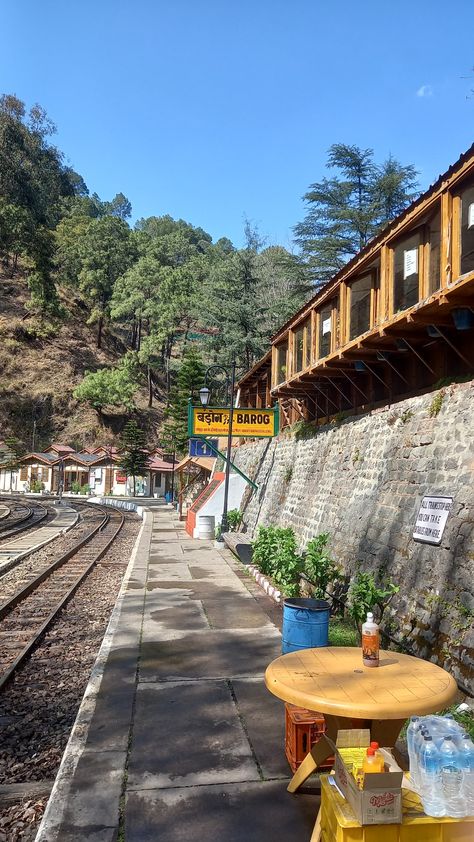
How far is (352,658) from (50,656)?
5.63 m

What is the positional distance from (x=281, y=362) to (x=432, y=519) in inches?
377

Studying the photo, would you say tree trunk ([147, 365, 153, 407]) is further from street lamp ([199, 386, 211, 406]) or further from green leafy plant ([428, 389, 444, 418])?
green leafy plant ([428, 389, 444, 418])

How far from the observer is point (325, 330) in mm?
11469

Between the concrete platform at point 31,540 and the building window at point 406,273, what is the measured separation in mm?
11442

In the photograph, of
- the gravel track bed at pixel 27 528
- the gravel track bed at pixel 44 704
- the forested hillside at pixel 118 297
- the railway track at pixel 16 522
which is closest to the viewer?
the gravel track bed at pixel 44 704

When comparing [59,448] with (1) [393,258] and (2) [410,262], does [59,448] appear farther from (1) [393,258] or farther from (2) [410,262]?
(2) [410,262]

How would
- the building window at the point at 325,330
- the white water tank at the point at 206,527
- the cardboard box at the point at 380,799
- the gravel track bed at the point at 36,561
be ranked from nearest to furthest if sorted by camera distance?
the cardboard box at the point at 380,799, the building window at the point at 325,330, the gravel track bed at the point at 36,561, the white water tank at the point at 206,527

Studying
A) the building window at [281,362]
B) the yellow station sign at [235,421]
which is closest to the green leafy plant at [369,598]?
the building window at [281,362]

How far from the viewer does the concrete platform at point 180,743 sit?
337 centimetres

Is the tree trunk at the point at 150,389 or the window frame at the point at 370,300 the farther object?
the tree trunk at the point at 150,389

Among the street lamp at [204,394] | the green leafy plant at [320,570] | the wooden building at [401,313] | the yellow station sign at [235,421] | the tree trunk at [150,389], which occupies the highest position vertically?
the tree trunk at [150,389]

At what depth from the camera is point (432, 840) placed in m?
2.50

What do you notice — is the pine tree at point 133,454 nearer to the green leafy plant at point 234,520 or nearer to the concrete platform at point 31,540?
the concrete platform at point 31,540

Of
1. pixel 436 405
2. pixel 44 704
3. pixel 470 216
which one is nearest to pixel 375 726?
pixel 44 704
